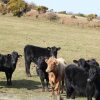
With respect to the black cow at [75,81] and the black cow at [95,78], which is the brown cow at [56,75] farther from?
the black cow at [95,78]

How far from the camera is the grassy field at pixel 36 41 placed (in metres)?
17.6

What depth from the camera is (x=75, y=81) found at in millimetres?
14570

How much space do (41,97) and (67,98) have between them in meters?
1.12

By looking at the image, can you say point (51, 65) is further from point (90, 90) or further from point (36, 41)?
point (36, 41)

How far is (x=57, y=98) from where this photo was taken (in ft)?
50.7

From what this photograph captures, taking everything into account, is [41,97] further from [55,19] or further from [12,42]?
[55,19]

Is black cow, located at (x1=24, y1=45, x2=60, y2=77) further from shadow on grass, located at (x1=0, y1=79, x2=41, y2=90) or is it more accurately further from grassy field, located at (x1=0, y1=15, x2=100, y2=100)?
shadow on grass, located at (x1=0, y1=79, x2=41, y2=90)

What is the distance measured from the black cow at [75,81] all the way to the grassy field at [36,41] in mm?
1308

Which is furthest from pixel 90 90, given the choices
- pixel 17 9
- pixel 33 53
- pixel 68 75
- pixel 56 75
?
pixel 17 9

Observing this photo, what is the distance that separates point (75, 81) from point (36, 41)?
18.0m

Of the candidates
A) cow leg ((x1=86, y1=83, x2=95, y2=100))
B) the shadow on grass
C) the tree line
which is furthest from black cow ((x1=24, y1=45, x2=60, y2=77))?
the tree line

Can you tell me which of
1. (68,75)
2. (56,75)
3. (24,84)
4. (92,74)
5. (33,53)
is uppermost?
(92,74)

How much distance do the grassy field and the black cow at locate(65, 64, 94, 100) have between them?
1.31 m

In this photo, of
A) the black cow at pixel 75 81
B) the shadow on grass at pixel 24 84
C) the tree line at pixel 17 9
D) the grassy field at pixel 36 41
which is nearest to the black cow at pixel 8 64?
the shadow on grass at pixel 24 84
